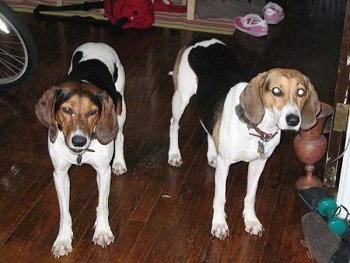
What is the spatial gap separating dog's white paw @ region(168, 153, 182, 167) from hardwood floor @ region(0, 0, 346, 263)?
48 mm

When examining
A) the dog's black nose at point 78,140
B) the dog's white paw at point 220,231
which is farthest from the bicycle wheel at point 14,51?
the dog's white paw at point 220,231

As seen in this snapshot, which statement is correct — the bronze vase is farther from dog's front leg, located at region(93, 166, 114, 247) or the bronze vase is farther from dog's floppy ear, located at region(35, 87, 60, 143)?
dog's floppy ear, located at region(35, 87, 60, 143)

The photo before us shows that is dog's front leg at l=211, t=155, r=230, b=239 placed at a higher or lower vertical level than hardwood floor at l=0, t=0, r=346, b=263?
higher

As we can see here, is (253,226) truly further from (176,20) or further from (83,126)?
(176,20)

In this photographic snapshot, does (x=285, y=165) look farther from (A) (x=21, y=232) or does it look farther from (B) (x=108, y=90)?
(A) (x=21, y=232)

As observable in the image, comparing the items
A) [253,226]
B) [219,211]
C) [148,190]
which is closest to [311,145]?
[253,226]

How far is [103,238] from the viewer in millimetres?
3430

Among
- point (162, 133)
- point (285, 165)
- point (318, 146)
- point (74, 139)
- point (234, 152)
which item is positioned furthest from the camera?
point (162, 133)

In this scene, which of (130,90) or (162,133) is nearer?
(162,133)

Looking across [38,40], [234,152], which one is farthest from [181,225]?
[38,40]

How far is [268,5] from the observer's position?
683 cm

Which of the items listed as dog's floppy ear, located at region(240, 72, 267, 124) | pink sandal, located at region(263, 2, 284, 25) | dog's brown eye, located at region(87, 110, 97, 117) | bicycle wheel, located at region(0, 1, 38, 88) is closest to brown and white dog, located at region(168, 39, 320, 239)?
dog's floppy ear, located at region(240, 72, 267, 124)

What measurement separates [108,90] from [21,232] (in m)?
0.99

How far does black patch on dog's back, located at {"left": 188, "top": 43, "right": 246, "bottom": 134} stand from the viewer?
3488mm
